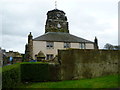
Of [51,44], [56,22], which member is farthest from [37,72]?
[56,22]

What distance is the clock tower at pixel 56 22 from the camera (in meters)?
40.8

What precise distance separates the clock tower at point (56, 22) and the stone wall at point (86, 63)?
2682 centimetres

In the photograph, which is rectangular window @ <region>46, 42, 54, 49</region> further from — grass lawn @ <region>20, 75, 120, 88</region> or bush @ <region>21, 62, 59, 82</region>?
grass lawn @ <region>20, 75, 120, 88</region>

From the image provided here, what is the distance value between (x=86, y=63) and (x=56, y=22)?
30.0 m

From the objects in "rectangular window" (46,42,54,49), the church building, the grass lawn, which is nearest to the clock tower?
the church building

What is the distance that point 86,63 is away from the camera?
13.6 metres

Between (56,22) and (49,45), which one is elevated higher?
(56,22)

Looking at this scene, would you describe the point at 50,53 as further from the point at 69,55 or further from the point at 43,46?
the point at 69,55

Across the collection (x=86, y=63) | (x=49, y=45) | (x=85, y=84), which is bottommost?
(x=85, y=84)

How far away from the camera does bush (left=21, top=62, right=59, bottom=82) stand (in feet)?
40.0

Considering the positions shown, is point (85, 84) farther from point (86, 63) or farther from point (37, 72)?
point (37, 72)

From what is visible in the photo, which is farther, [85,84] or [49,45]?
[49,45]

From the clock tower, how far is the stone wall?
88.0 feet

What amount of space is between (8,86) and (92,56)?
29.1 feet
